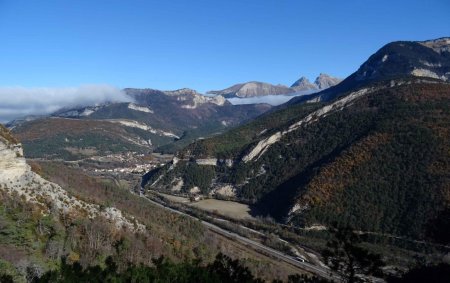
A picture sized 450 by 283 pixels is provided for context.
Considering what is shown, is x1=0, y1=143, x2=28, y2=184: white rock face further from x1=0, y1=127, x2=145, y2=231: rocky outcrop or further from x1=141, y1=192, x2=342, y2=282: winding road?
x1=141, y1=192, x2=342, y2=282: winding road

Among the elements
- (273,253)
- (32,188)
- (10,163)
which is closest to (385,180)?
(273,253)

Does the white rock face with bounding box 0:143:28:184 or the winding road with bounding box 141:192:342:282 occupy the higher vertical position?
the white rock face with bounding box 0:143:28:184

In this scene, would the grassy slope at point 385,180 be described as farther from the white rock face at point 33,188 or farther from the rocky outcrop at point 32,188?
the rocky outcrop at point 32,188

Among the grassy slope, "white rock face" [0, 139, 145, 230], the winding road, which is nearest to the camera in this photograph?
"white rock face" [0, 139, 145, 230]

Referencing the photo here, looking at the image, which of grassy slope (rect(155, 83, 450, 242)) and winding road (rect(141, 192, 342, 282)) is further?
grassy slope (rect(155, 83, 450, 242))

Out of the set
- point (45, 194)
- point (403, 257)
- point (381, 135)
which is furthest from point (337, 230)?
point (381, 135)

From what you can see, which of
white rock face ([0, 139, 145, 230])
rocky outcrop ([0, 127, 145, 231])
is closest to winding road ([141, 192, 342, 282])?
white rock face ([0, 139, 145, 230])

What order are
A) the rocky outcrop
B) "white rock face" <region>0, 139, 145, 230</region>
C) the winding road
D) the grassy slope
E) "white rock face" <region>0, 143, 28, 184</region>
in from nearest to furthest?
the rocky outcrop
"white rock face" <region>0, 139, 145, 230</region>
"white rock face" <region>0, 143, 28, 184</region>
the winding road
the grassy slope

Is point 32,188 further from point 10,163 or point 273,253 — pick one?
point 273,253

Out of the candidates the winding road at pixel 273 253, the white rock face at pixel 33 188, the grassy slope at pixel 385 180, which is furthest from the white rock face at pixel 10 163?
the grassy slope at pixel 385 180
